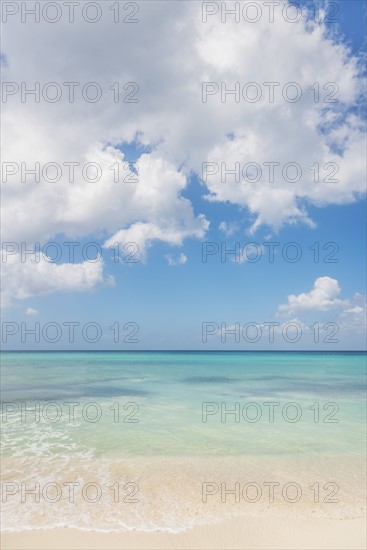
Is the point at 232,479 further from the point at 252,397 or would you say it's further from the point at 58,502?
the point at 252,397

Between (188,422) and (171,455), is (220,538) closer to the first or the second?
(171,455)

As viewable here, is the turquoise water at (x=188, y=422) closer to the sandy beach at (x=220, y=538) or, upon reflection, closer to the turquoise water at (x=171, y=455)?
the turquoise water at (x=171, y=455)

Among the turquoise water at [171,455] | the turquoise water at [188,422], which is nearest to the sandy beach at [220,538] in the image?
the turquoise water at [171,455]

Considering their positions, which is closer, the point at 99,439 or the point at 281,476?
the point at 281,476

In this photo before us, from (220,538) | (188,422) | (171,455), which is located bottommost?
(188,422)

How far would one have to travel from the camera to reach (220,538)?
6129 millimetres

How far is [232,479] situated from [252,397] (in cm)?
1382

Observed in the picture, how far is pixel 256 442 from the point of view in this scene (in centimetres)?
1166

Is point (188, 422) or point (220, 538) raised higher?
point (220, 538)

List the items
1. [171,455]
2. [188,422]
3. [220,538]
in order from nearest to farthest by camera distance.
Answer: [220,538]
[171,455]
[188,422]

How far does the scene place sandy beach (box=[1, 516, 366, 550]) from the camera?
580cm

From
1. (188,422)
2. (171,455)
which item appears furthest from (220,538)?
(188,422)

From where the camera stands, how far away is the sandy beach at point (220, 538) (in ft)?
19.0

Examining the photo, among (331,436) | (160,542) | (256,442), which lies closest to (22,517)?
(160,542)
